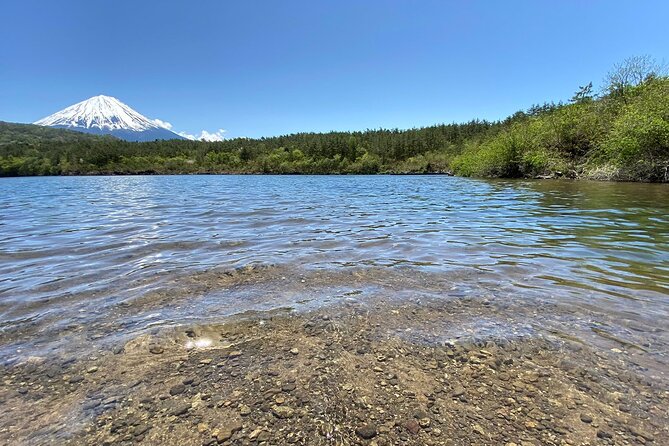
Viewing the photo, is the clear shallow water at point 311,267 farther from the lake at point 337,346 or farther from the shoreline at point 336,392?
the shoreline at point 336,392

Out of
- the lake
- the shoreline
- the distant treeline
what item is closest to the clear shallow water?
the lake

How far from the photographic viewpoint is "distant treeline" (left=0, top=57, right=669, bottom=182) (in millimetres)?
34031

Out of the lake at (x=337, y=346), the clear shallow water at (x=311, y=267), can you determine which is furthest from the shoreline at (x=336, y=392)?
the clear shallow water at (x=311, y=267)

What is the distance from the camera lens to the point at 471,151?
79.6 meters

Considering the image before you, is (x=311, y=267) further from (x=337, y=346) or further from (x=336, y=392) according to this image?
(x=336, y=392)

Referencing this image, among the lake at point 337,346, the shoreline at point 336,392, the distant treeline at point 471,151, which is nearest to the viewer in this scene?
the shoreline at point 336,392

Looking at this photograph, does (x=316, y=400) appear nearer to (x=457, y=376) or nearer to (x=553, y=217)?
(x=457, y=376)

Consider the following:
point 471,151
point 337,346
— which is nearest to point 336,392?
point 337,346

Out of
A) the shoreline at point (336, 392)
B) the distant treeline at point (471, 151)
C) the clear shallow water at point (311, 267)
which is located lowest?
the shoreline at point (336, 392)

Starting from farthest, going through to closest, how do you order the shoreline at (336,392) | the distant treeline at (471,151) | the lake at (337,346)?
1. the distant treeline at (471,151)
2. the lake at (337,346)
3. the shoreline at (336,392)

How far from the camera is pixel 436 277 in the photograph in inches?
282

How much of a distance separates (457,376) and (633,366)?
6.33 feet

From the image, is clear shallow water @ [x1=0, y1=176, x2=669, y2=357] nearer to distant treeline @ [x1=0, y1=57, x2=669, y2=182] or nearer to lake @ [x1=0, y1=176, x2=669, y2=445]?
lake @ [x1=0, y1=176, x2=669, y2=445]

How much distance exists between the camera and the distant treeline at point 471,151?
34031mm
